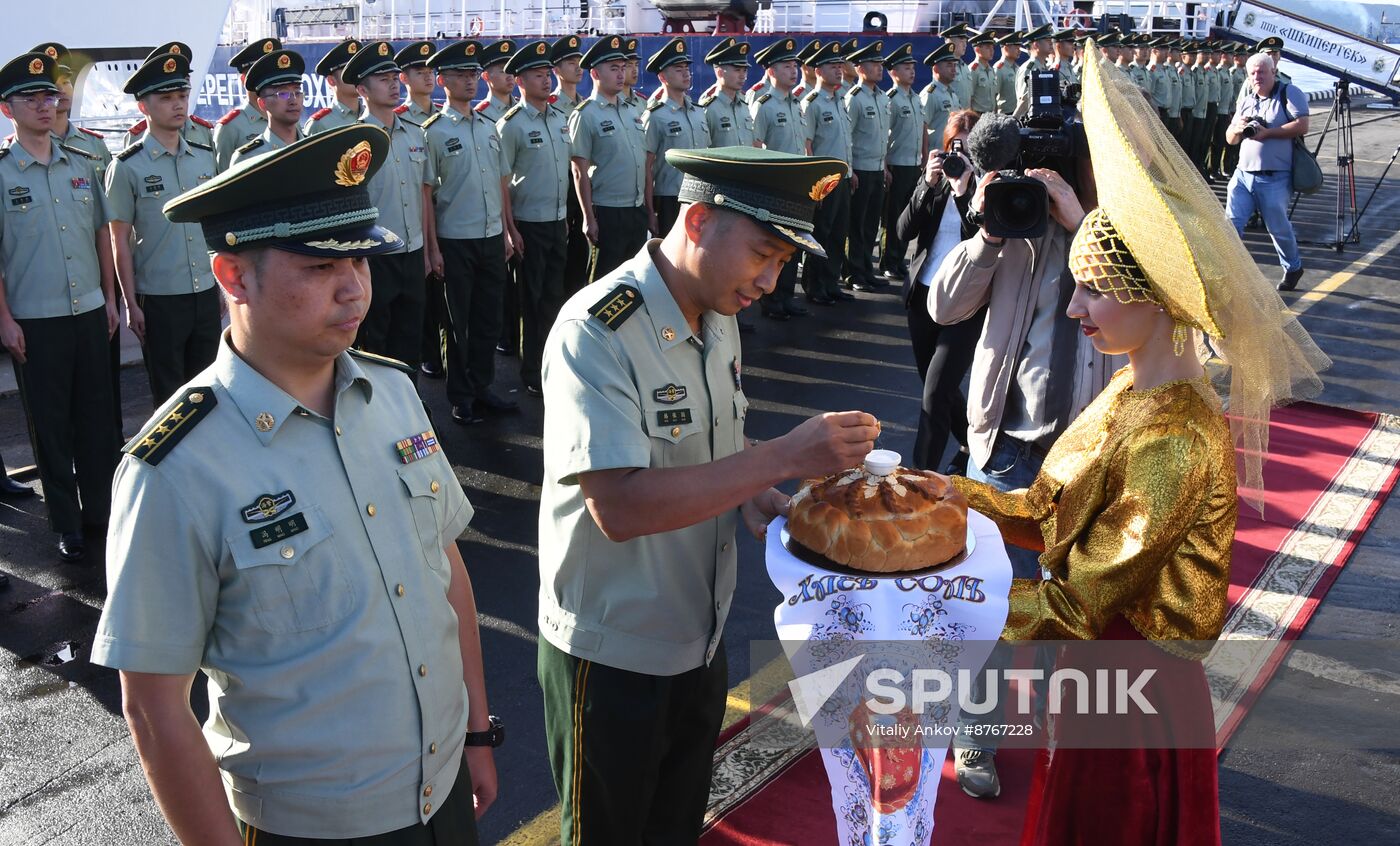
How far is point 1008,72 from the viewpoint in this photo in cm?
1705

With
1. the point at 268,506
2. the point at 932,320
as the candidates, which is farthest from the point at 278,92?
the point at 268,506

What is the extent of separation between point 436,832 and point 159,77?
6.04 m

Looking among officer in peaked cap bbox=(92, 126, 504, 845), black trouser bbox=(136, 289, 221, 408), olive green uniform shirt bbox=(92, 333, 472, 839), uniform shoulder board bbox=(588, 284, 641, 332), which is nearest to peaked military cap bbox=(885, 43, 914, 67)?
black trouser bbox=(136, 289, 221, 408)

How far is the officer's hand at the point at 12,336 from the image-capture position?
5887mm

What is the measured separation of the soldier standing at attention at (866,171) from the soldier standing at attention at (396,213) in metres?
5.68

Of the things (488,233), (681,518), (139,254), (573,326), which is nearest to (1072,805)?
(681,518)

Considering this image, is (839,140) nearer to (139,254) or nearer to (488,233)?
(488,233)

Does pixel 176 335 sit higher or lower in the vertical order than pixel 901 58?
lower

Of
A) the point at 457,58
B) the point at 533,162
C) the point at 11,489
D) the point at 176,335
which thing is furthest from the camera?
the point at 533,162

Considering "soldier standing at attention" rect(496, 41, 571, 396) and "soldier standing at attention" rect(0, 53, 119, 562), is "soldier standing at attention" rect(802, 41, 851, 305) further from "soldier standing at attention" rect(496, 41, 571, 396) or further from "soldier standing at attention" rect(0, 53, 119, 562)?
"soldier standing at attention" rect(0, 53, 119, 562)

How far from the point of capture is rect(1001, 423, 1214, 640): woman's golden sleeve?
2459 mm

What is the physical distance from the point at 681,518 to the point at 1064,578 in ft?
3.19

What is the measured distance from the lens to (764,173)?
238 centimetres

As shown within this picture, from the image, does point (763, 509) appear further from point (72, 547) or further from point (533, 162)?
point (533, 162)
